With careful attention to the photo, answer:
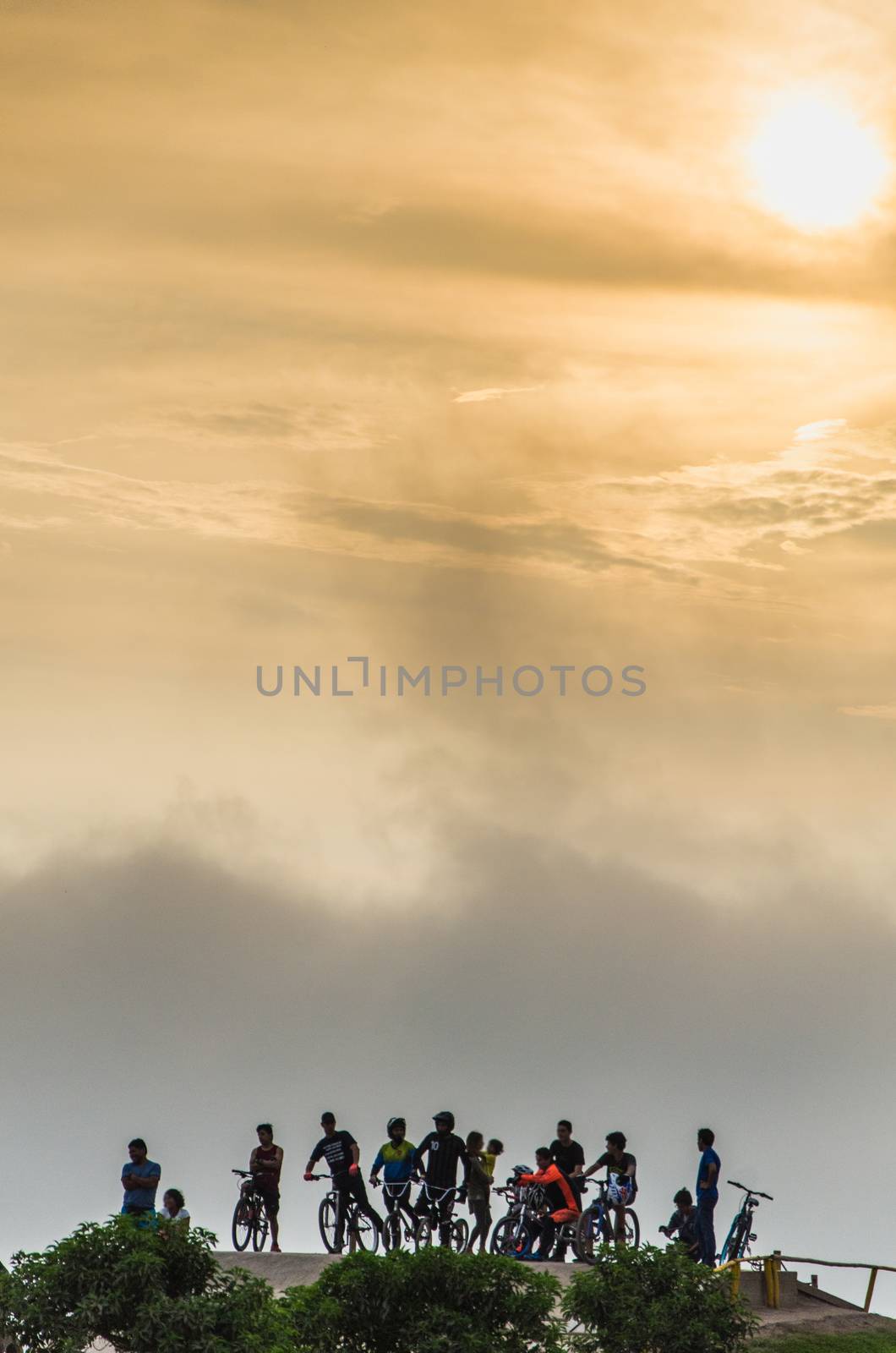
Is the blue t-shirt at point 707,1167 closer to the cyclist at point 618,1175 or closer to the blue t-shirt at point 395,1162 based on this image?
the cyclist at point 618,1175

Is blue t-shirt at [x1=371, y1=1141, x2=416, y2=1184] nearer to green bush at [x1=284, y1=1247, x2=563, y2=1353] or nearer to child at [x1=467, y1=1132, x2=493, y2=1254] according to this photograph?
child at [x1=467, y1=1132, x2=493, y2=1254]

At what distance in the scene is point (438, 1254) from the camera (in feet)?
74.5

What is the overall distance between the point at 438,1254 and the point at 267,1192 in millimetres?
7216

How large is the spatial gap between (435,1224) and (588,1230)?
89.6 inches

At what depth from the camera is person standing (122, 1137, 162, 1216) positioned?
87.8 feet

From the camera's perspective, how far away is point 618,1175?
89.2ft

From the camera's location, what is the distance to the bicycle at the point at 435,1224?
27.9m

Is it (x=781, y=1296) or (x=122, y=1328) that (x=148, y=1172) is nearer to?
(x=122, y=1328)

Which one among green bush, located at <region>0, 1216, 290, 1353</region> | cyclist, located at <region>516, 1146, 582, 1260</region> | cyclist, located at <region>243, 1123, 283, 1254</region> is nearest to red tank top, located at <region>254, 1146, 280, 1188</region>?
cyclist, located at <region>243, 1123, 283, 1254</region>

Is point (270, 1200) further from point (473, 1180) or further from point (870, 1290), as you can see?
point (870, 1290)

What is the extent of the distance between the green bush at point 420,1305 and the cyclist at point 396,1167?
534 centimetres

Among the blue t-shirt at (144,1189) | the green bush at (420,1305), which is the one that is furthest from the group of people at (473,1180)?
the green bush at (420,1305)

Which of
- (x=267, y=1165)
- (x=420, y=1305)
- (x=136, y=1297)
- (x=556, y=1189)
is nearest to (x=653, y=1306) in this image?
(x=420, y=1305)

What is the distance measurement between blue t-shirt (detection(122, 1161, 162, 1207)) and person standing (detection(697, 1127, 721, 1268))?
7.42 metres
